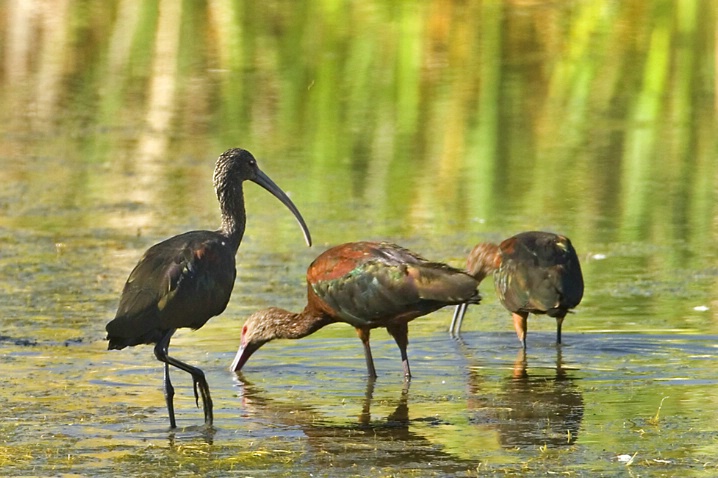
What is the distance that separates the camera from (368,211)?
13.5m

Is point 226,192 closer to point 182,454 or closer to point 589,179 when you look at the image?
point 182,454

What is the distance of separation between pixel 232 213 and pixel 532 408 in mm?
1817

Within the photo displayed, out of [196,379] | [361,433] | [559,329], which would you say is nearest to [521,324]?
[559,329]

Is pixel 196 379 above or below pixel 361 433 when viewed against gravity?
above

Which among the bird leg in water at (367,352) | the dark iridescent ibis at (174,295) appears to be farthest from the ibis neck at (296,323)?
the dark iridescent ibis at (174,295)

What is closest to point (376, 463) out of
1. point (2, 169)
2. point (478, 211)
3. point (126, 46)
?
point (478, 211)

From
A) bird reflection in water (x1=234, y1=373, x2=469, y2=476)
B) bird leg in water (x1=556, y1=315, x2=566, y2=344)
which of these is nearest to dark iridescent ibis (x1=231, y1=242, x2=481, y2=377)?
bird reflection in water (x1=234, y1=373, x2=469, y2=476)

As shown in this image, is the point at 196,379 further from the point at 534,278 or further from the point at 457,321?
the point at 534,278

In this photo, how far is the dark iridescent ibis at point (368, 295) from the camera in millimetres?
8680

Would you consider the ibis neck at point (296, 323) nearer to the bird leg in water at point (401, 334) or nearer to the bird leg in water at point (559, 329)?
the bird leg in water at point (401, 334)

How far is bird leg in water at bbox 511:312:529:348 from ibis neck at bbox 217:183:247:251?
2.02 metres

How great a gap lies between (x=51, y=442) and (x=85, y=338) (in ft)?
8.69

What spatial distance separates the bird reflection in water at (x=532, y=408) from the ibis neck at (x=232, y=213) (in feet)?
4.61

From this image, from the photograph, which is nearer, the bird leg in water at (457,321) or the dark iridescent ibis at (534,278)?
the dark iridescent ibis at (534,278)
